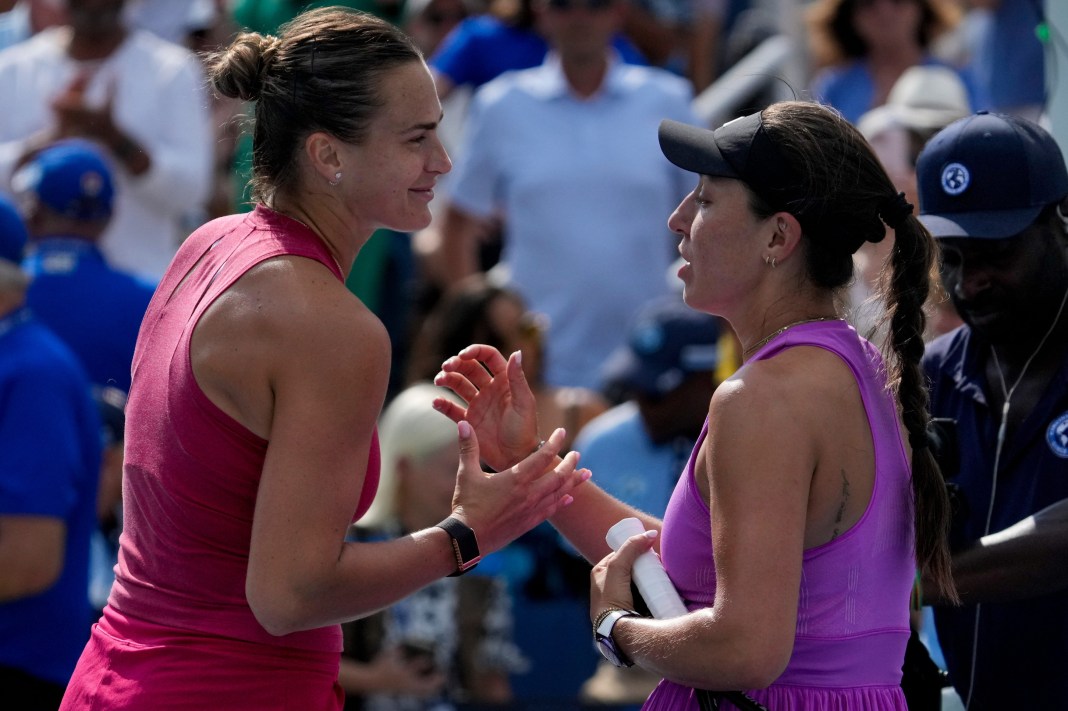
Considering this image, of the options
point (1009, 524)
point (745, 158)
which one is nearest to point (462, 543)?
point (745, 158)

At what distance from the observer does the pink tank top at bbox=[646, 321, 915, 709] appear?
2.36 metres

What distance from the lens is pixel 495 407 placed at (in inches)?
113

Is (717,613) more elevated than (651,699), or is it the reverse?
(717,613)

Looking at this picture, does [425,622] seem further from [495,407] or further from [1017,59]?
[1017,59]

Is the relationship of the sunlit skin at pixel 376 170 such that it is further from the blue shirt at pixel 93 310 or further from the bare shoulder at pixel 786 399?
the blue shirt at pixel 93 310

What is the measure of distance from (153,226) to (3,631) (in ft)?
8.54

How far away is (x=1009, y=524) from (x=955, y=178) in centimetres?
70

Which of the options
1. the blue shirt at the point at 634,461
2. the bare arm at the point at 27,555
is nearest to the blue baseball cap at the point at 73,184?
the bare arm at the point at 27,555

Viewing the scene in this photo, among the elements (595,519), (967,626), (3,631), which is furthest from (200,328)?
(3,631)

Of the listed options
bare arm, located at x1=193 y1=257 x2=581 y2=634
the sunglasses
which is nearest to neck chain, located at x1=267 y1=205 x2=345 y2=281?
bare arm, located at x1=193 y1=257 x2=581 y2=634

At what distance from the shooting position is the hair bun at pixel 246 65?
258 centimetres

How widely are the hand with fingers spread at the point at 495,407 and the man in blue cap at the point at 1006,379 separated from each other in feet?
2.59

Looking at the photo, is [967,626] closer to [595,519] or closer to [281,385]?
[595,519]

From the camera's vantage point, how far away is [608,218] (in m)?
6.38
